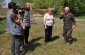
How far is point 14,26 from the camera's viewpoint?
10969mm

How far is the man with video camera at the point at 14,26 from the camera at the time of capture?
10.8m

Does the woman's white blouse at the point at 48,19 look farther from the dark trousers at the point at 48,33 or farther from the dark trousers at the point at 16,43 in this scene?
the dark trousers at the point at 16,43

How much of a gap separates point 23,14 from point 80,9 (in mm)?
40462

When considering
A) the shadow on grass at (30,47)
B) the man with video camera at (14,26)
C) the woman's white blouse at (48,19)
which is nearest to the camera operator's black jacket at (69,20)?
the woman's white blouse at (48,19)

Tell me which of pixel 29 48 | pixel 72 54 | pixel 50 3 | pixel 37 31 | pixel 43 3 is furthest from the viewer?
pixel 43 3

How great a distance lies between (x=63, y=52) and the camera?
1194 cm

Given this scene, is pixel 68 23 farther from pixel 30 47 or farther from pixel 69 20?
pixel 30 47

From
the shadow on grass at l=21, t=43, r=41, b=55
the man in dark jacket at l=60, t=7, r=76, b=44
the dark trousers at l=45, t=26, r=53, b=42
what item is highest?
the man in dark jacket at l=60, t=7, r=76, b=44

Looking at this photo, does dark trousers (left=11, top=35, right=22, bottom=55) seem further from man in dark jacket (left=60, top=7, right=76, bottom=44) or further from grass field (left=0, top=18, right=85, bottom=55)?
man in dark jacket (left=60, top=7, right=76, bottom=44)

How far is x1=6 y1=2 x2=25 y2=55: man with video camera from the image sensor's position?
10841 millimetres

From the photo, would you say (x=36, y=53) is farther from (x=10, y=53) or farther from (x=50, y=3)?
(x=50, y=3)

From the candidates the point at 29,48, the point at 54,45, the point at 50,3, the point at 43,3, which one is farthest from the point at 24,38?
the point at 43,3


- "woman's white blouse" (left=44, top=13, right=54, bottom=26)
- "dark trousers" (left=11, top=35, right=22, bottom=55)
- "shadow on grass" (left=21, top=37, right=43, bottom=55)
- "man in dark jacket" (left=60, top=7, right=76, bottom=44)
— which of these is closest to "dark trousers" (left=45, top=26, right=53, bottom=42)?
"woman's white blouse" (left=44, top=13, right=54, bottom=26)

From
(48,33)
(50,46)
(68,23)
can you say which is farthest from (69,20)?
(50,46)
